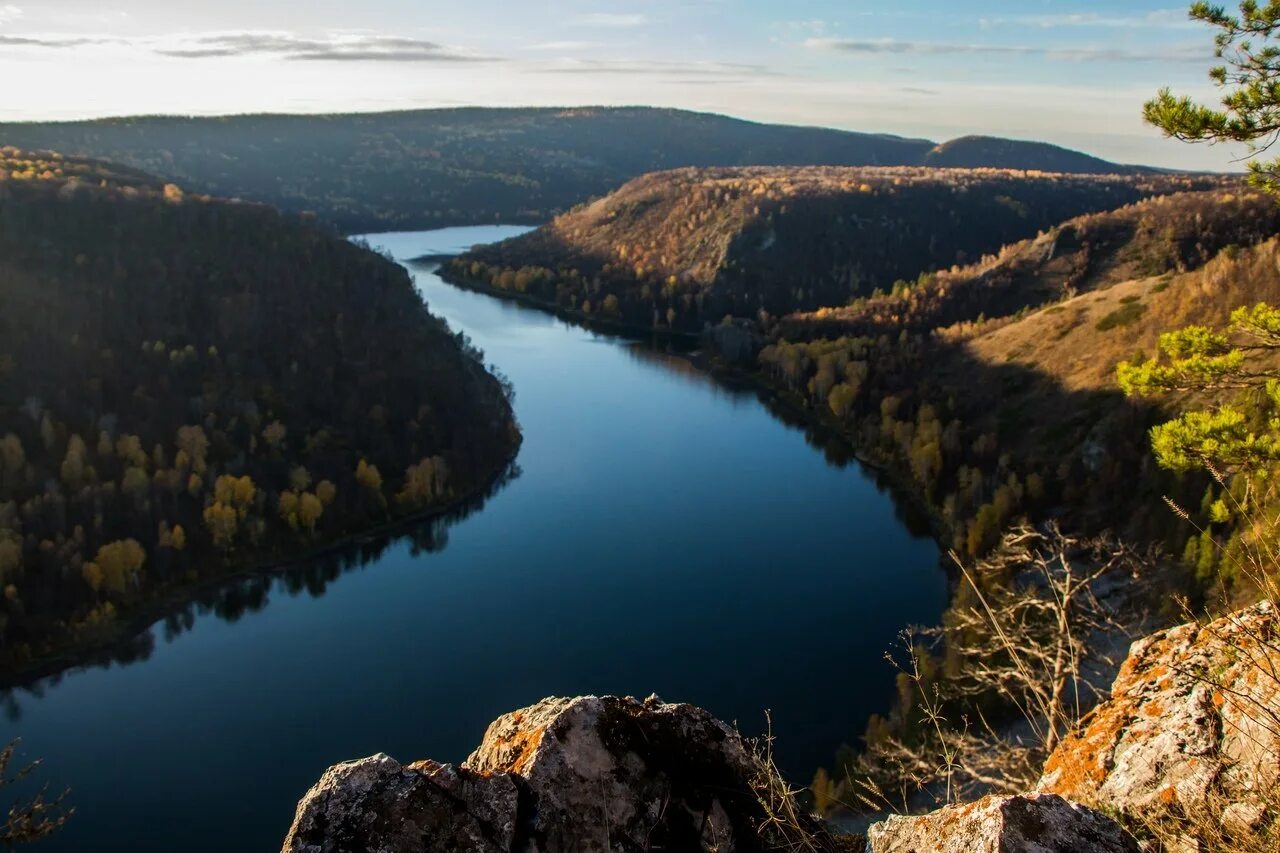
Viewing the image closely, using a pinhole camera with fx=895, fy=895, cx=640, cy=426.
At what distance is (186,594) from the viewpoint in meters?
45.2

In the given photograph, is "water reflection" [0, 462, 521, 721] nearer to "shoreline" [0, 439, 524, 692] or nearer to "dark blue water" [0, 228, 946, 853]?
"shoreline" [0, 439, 524, 692]

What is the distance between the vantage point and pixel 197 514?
49.7 meters

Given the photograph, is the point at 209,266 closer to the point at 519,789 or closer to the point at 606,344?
the point at 606,344

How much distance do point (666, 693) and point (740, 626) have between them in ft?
23.8

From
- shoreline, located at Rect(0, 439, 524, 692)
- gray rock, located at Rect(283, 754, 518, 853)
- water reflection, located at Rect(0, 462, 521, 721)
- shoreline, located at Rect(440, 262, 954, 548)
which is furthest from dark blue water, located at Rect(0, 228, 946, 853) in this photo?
gray rock, located at Rect(283, 754, 518, 853)

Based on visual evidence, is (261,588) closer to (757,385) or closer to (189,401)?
(189,401)

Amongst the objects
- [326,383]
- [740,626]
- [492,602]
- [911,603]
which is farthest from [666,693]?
[326,383]

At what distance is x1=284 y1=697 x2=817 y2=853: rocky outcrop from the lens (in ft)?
17.7

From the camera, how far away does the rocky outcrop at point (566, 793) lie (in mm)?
5387

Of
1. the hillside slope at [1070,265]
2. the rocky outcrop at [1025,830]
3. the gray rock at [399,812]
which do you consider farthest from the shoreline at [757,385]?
the gray rock at [399,812]

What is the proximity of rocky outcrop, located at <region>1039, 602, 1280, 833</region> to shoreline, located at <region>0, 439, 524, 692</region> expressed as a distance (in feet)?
141

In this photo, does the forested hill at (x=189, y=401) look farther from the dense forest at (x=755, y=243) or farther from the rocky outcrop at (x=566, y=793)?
the dense forest at (x=755, y=243)

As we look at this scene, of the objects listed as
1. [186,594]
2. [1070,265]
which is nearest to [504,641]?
[186,594]

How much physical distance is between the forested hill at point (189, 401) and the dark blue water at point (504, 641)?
11.6 ft
